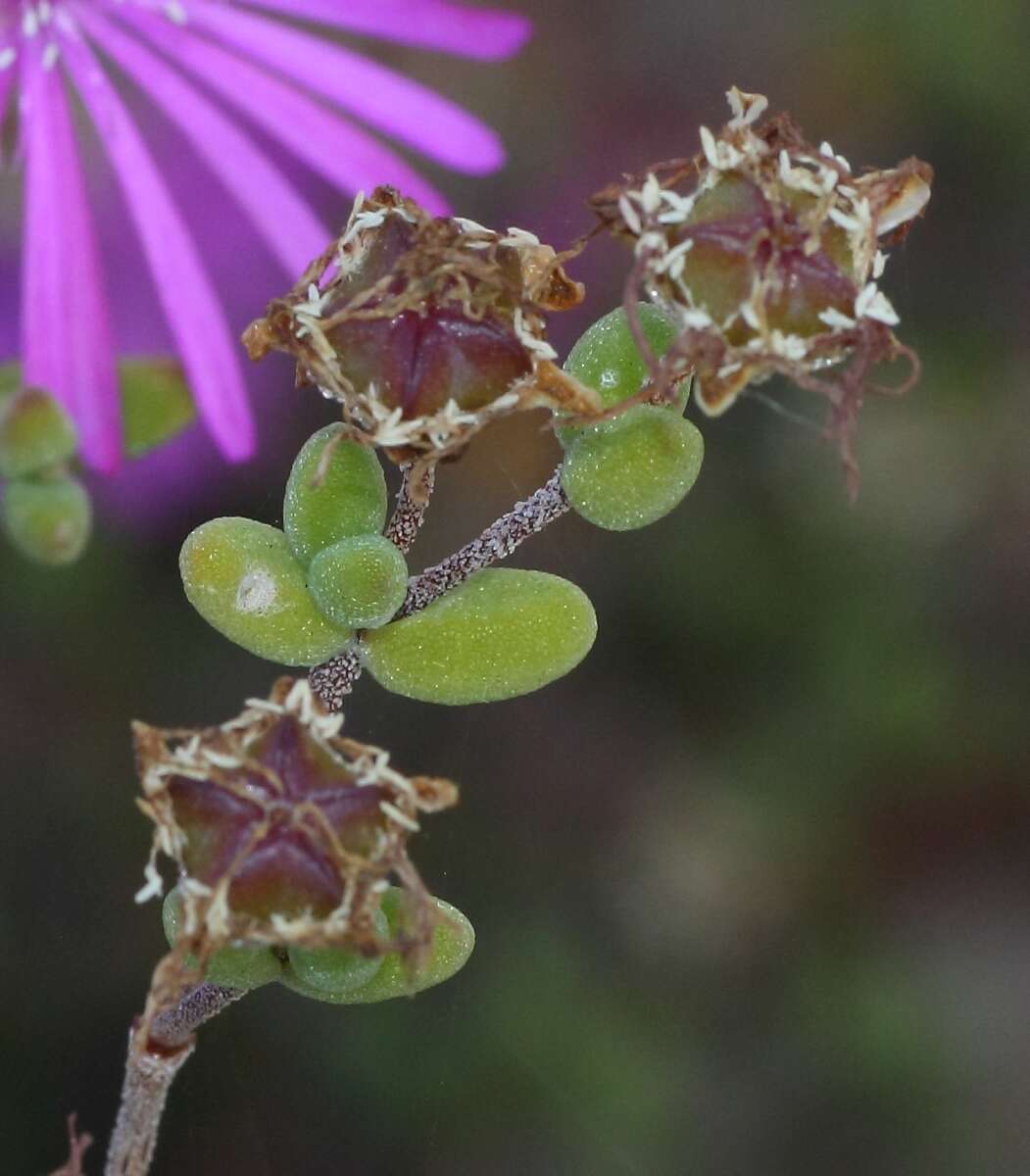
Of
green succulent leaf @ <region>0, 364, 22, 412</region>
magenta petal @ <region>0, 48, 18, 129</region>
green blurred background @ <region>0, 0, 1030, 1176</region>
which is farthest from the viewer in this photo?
green blurred background @ <region>0, 0, 1030, 1176</region>

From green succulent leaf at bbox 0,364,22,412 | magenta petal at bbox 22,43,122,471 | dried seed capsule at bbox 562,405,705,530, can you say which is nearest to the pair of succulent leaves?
dried seed capsule at bbox 562,405,705,530

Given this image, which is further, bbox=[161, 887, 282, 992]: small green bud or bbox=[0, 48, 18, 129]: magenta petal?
bbox=[0, 48, 18, 129]: magenta petal

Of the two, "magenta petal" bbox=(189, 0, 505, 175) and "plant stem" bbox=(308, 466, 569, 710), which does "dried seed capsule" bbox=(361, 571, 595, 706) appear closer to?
"plant stem" bbox=(308, 466, 569, 710)

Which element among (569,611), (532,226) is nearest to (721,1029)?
(532,226)

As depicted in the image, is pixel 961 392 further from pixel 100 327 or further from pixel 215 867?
pixel 215 867

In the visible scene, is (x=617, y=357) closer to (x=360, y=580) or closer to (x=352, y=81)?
(x=360, y=580)

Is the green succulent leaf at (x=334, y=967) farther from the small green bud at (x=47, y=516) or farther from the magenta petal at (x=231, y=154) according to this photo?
the magenta petal at (x=231, y=154)

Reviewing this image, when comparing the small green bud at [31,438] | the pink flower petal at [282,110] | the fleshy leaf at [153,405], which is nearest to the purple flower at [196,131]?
the pink flower petal at [282,110]
